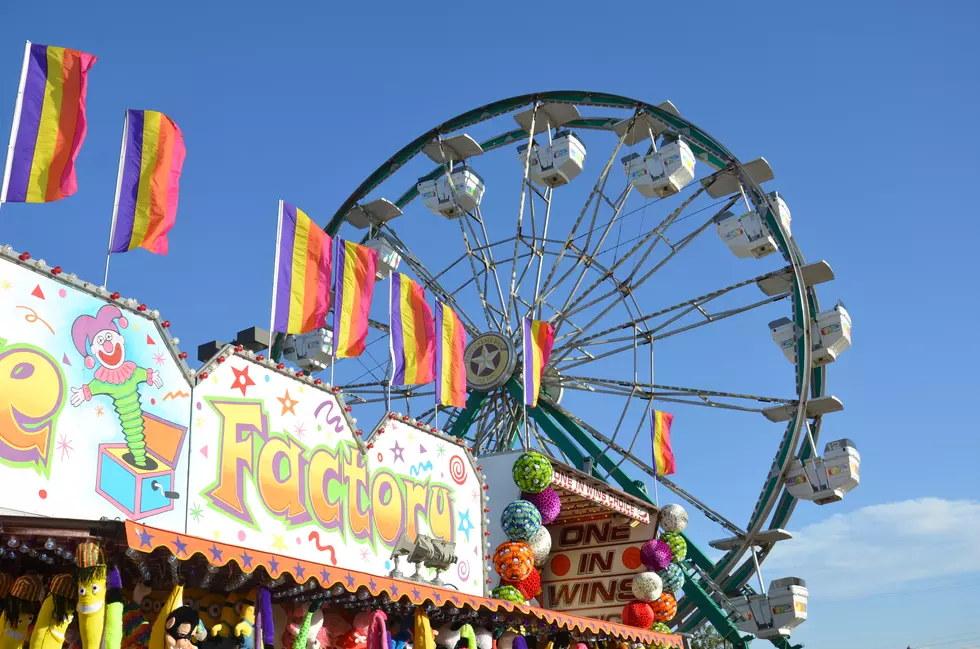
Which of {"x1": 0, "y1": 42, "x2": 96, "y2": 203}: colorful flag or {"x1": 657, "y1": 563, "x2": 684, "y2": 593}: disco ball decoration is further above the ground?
{"x1": 0, "y1": 42, "x2": 96, "y2": 203}: colorful flag

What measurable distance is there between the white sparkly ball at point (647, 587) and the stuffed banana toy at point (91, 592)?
9.62m

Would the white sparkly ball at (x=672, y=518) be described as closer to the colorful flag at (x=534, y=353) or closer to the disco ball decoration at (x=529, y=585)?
the colorful flag at (x=534, y=353)

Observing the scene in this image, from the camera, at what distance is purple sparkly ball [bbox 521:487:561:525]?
14.1 meters

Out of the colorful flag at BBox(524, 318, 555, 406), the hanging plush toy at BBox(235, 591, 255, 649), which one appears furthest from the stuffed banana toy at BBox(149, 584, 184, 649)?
the colorful flag at BBox(524, 318, 555, 406)

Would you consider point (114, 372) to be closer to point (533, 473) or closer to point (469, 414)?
point (533, 473)

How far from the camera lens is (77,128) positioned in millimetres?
9016

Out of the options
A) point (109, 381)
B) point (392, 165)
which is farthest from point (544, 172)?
point (109, 381)

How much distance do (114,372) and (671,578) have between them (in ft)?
32.4

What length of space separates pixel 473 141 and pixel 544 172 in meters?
1.74

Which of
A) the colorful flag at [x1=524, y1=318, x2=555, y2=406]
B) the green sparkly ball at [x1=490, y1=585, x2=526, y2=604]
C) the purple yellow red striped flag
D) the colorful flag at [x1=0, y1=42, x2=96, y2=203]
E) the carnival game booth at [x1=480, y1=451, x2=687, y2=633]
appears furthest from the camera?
the colorful flag at [x1=524, y1=318, x2=555, y2=406]

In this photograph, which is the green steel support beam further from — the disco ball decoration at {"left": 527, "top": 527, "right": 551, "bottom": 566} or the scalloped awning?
the scalloped awning

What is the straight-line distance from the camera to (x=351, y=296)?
1210 centimetres

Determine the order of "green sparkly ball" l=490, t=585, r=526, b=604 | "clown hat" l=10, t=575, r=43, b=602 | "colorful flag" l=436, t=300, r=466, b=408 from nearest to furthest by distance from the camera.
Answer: "clown hat" l=10, t=575, r=43, b=602
"green sparkly ball" l=490, t=585, r=526, b=604
"colorful flag" l=436, t=300, r=466, b=408

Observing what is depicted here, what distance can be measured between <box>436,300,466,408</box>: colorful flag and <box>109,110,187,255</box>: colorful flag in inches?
175
